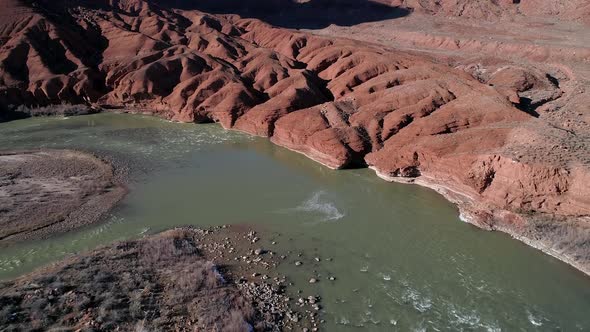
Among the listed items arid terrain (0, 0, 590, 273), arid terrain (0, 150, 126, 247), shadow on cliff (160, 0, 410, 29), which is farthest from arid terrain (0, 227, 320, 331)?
shadow on cliff (160, 0, 410, 29)

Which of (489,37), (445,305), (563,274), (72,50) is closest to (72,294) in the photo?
(445,305)

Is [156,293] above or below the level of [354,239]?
above

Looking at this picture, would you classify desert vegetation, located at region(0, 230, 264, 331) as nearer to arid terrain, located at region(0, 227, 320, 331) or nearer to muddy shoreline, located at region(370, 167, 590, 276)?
arid terrain, located at region(0, 227, 320, 331)

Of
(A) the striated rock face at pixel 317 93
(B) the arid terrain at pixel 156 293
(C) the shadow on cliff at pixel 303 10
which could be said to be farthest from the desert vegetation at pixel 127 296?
(C) the shadow on cliff at pixel 303 10

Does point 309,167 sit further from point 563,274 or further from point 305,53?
point 305,53

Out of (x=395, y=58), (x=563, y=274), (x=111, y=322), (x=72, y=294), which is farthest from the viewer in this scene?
(x=395, y=58)

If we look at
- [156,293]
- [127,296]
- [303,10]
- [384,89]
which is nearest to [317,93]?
[384,89]

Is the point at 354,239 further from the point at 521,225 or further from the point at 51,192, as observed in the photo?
the point at 51,192
